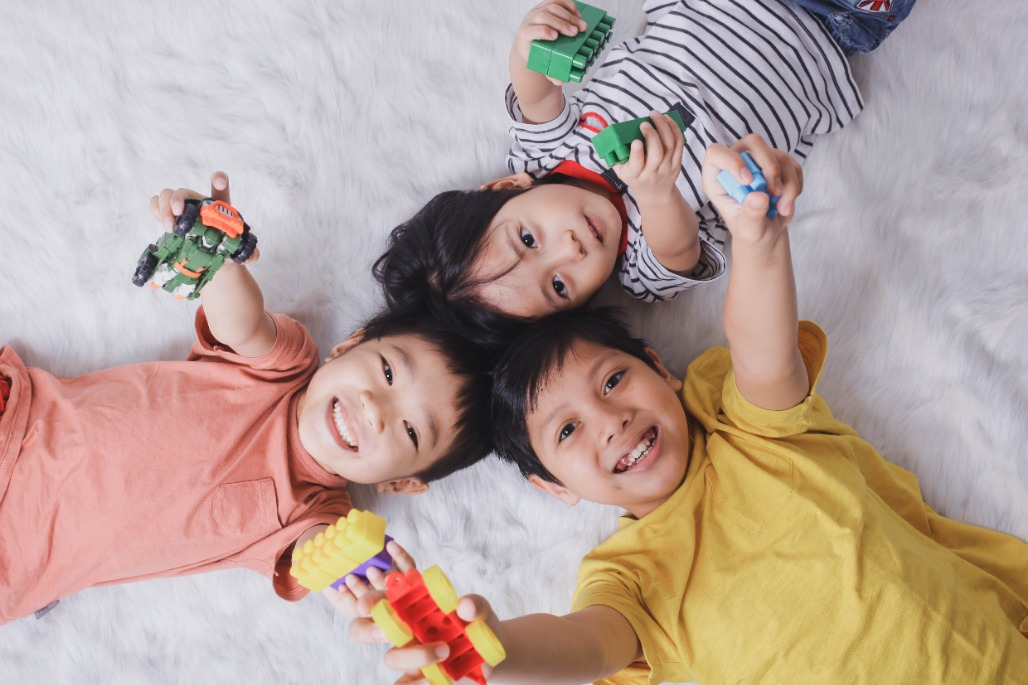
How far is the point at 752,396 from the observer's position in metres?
1.04

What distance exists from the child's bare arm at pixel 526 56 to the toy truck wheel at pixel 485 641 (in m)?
0.74

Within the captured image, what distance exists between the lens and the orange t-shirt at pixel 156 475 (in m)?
1.15

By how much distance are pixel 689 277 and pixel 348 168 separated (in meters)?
0.59

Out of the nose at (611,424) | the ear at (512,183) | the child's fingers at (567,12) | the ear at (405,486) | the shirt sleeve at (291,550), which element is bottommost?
the shirt sleeve at (291,550)

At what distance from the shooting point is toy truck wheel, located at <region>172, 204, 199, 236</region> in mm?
948

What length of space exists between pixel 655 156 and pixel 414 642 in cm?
63

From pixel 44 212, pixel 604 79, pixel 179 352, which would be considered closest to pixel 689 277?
pixel 604 79

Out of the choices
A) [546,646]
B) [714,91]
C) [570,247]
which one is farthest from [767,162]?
[546,646]

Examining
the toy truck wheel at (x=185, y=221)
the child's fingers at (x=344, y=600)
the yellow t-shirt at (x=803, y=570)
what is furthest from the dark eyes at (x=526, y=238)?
the child's fingers at (x=344, y=600)

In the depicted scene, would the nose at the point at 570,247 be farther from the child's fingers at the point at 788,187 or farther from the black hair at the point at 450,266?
the child's fingers at the point at 788,187

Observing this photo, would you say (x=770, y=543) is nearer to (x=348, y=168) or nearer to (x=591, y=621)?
(x=591, y=621)

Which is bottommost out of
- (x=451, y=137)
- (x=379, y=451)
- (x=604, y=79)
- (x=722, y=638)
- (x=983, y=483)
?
(x=722, y=638)

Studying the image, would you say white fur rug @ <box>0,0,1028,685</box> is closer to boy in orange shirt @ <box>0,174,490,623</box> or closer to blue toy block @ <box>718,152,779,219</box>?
boy in orange shirt @ <box>0,174,490,623</box>

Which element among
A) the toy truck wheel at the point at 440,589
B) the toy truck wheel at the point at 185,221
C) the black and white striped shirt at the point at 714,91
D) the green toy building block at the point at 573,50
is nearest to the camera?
the toy truck wheel at the point at 440,589
